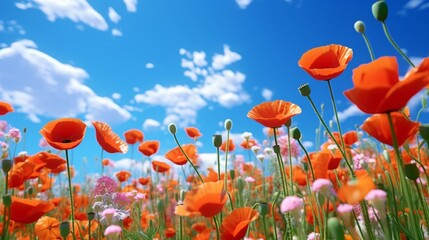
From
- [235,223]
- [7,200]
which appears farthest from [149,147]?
[235,223]

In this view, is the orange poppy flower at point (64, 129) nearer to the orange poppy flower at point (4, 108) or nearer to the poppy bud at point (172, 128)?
the poppy bud at point (172, 128)

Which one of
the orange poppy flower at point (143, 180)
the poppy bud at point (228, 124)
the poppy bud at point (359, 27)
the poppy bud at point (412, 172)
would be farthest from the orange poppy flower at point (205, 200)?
the orange poppy flower at point (143, 180)

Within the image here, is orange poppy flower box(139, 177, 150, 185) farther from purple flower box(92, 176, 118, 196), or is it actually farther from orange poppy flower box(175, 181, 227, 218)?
orange poppy flower box(175, 181, 227, 218)

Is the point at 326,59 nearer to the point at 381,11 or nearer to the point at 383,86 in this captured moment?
the point at 381,11

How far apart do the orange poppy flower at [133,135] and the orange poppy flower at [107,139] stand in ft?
4.50

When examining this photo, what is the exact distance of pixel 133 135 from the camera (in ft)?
10.3

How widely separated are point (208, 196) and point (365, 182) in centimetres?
37

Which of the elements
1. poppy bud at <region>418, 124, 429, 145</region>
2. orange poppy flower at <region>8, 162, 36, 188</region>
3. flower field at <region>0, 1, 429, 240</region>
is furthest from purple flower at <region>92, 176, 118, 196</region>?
poppy bud at <region>418, 124, 429, 145</region>

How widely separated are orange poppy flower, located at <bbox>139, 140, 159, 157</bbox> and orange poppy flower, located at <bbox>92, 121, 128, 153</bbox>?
88cm

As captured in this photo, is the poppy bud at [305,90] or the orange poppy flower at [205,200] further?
the poppy bud at [305,90]

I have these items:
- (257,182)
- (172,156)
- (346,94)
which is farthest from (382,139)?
(257,182)

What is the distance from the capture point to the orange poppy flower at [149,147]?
262 cm

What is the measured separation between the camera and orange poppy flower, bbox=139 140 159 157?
2623mm

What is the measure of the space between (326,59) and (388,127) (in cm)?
39
